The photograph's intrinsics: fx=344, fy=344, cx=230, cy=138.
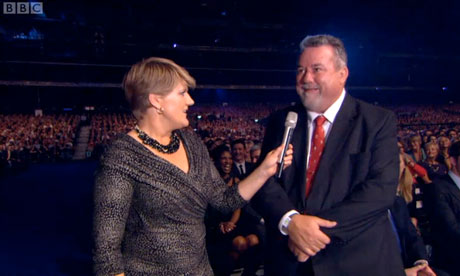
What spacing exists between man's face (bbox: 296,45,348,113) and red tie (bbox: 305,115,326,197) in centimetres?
7

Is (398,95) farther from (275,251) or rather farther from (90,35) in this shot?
(275,251)

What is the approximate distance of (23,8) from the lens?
15.6 metres

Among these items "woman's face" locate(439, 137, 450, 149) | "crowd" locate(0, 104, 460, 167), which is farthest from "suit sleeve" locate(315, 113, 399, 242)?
"crowd" locate(0, 104, 460, 167)

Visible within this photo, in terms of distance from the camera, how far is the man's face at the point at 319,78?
1557mm

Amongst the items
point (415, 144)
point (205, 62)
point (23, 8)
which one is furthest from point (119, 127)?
point (415, 144)

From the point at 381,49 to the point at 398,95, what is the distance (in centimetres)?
413

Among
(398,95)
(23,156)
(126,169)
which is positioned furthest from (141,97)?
(398,95)

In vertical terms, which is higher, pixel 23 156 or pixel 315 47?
pixel 315 47

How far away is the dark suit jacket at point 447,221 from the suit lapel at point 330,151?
5.16 ft

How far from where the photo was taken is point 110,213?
1.27 meters

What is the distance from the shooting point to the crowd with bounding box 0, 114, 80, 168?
1116 cm

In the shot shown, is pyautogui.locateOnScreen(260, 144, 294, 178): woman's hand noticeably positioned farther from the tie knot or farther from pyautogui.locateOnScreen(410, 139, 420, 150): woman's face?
pyautogui.locateOnScreen(410, 139, 420, 150): woman's face

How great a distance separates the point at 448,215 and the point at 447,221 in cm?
5

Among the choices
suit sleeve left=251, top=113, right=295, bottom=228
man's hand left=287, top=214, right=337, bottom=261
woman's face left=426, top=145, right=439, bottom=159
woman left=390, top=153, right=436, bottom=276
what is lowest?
woman left=390, top=153, right=436, bottom=276
